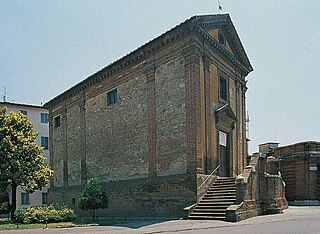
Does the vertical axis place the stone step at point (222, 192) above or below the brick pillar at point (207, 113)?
below

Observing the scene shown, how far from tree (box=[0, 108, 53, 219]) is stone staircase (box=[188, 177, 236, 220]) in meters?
10.6

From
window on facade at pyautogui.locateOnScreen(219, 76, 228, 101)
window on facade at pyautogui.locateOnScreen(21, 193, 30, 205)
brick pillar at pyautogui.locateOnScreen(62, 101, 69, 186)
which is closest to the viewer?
window on facade at pyautogui.locateOnScreen(219, 76, 228, 101)

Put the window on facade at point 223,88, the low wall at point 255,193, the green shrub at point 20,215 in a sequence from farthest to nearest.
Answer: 1. the window on facade at point 223,88
2. the green shrub at point 20,215
3. the low wall at point 255,193

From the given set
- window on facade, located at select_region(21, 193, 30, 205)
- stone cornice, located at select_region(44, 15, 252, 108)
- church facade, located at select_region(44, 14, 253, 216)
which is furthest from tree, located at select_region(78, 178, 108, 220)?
window on facade, located at select_region(21, 193, 30, 205)

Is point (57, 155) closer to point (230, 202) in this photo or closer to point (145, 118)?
point (145, 118)

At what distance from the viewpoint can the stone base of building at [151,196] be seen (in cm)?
1827

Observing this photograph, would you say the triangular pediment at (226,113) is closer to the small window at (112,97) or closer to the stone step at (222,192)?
the stone step at (222,192)

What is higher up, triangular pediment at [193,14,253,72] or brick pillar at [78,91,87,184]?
triangular pediment at [193,14,253,72]

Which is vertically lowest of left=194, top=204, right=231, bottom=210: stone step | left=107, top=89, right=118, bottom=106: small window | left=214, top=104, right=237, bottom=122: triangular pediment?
left=194, top=204, right=231, bottom=210: stone step

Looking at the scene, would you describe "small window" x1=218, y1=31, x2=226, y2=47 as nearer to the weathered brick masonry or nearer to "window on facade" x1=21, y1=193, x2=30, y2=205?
the weathered brick masonry

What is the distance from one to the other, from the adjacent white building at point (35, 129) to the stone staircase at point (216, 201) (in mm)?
27793

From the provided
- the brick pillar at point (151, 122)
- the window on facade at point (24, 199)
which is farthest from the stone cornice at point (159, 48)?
the window on facade at point (24, 199)

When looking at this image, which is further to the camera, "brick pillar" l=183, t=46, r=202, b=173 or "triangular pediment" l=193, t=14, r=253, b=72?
"triangular pediment" l=193, t=14, r=253, b=72

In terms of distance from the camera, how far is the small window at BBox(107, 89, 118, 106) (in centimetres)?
2477
